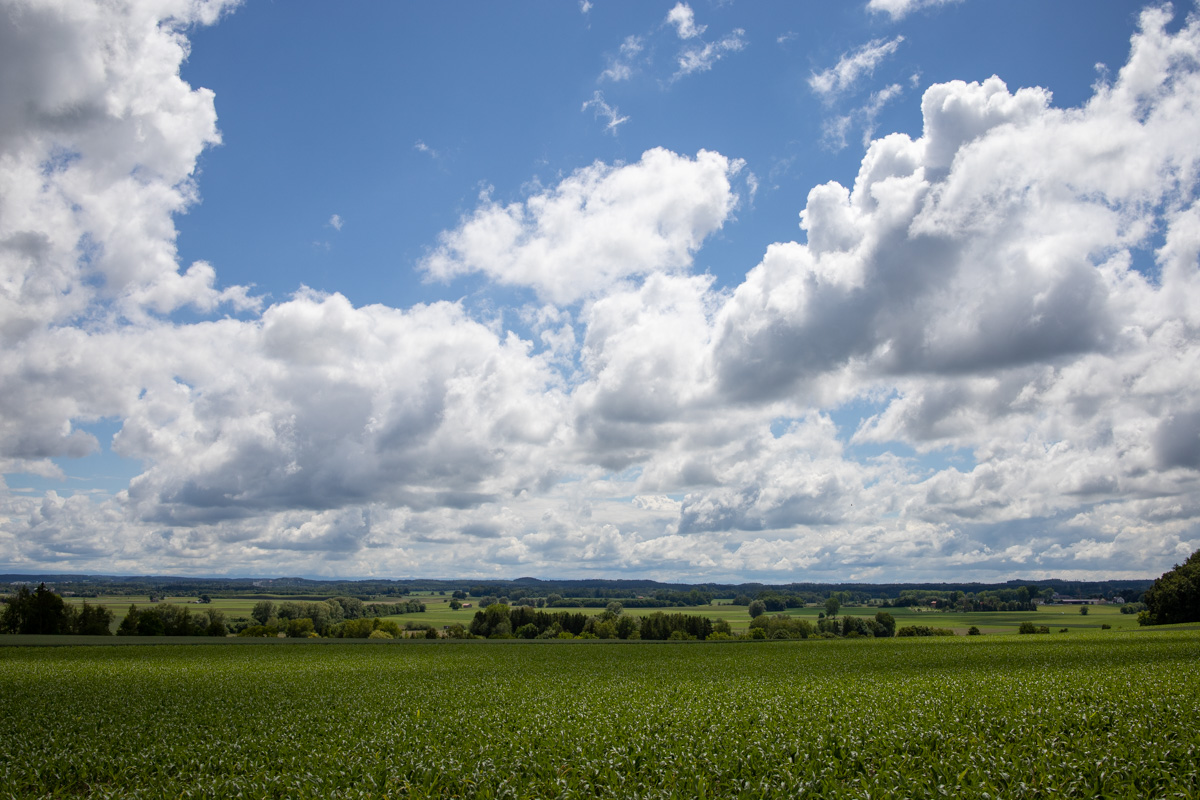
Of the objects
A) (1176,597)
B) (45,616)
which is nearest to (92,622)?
(45,616)

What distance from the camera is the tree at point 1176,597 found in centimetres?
10606

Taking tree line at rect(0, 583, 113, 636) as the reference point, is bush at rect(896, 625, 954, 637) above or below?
below

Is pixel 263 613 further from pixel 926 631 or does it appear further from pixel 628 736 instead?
pixel 628 736

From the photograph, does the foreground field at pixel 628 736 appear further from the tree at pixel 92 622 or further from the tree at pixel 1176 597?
the tree at pixel 1176 597

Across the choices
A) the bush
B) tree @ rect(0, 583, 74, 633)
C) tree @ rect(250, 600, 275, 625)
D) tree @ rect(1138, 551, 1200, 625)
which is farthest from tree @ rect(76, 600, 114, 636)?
tree @ rect(1138, 551, 1200, 625)

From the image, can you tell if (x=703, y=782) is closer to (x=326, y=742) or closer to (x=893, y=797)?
(x=893, y=797)

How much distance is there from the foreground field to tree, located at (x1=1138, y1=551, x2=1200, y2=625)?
96201 mm

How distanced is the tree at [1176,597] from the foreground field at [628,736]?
316ft

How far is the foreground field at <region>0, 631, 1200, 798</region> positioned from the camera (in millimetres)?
15508

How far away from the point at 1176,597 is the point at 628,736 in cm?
13591

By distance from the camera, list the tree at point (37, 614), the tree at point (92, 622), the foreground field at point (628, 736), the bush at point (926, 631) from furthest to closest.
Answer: the bush at point (926, 631) → the tree at point (92, 622) → the tree at point (37, 614) → the foreground field at point (628, 736)

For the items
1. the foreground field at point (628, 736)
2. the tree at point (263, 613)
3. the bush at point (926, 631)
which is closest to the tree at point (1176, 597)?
the bush at point (926, 631)

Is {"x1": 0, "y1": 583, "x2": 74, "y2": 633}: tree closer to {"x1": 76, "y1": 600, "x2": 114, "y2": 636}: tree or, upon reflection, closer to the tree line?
the tree line

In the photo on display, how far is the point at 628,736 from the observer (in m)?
20.4
